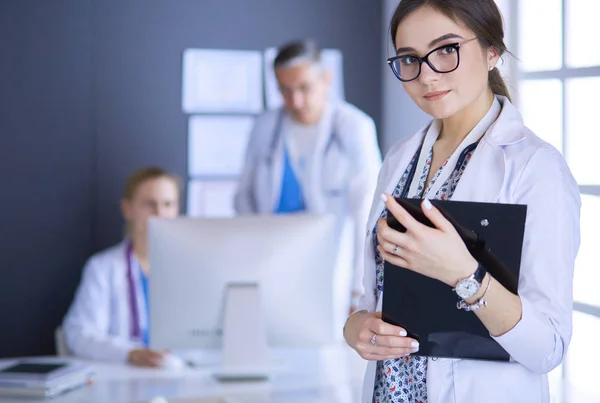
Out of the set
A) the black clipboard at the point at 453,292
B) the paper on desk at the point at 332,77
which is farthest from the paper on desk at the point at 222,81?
the black clipboard at the point at 453,292

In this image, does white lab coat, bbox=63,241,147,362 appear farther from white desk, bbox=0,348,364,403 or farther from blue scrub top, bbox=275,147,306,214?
blue scrub top, bbox=275,147,306,214

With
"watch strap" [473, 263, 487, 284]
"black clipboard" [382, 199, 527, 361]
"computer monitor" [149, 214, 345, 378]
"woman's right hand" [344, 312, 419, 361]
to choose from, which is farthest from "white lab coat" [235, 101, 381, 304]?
"watch strap" [473, 263, 487, 284]

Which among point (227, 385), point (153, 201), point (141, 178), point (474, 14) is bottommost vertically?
point (227, 385)

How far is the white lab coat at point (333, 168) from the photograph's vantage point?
12.3 feet

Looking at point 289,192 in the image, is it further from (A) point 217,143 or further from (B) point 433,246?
(B) point 433,246

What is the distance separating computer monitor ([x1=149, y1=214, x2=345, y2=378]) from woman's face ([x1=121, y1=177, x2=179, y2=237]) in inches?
44.4

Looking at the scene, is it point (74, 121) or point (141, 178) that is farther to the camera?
point (74, 121)

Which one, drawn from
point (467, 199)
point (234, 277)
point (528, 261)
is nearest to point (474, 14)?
A: point (467, 199)

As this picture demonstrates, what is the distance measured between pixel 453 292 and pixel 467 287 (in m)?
0.10

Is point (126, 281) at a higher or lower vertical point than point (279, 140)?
lower

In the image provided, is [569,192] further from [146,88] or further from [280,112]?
[146,88]

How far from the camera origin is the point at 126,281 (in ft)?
10.6

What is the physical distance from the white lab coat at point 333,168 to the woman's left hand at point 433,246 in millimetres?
2522

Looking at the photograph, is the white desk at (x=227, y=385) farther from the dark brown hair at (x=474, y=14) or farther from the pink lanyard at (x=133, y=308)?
the dark brown hair at (x=474, y=14)
